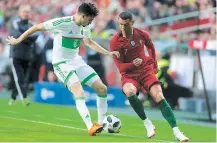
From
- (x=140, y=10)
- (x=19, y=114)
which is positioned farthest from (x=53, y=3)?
(x=19, y=114)

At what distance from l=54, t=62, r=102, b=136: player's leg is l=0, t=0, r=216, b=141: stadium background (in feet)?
8.35

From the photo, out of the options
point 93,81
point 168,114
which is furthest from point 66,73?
point 168,114

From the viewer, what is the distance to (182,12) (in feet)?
95.1

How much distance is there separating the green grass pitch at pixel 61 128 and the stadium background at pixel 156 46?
1.09 ft

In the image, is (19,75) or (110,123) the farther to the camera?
(19,75)

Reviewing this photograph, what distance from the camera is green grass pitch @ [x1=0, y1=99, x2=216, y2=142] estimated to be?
43.2 feet

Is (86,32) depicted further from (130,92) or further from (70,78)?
(130,92)

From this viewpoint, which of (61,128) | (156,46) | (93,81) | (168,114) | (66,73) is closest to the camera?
(168,114)

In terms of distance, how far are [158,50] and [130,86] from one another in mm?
11458

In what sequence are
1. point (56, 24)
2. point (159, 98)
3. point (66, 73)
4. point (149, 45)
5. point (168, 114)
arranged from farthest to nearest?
1. point (149, 45)
2. point (66, 73)
3. point (56, 24)
4. point (159, 98)
5. point (168, 114)

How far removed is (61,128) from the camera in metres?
15.5

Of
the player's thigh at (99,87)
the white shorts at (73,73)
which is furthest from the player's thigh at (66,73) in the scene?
the player's thigh at (99,87)

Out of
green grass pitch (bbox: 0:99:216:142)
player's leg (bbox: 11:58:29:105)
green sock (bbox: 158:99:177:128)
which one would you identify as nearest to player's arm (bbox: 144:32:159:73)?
green sock (bbox: 158:99:177:128)

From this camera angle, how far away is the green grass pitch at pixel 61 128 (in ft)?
43.2
